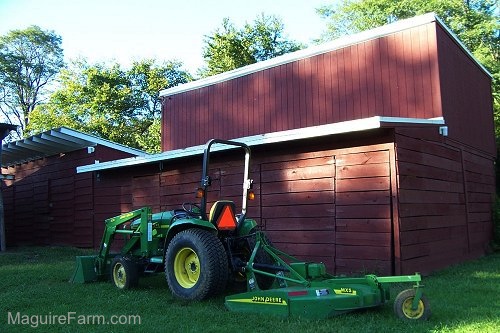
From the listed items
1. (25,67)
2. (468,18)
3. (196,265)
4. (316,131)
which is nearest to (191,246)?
(196,265)

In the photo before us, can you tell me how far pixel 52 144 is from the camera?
48.1ft

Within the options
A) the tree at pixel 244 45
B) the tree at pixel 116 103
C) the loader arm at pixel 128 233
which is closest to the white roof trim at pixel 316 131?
the loader arm at pixel 128 233

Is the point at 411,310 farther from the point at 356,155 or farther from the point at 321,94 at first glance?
the point at 321,94

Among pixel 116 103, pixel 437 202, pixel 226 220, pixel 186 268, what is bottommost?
pixel 186 268

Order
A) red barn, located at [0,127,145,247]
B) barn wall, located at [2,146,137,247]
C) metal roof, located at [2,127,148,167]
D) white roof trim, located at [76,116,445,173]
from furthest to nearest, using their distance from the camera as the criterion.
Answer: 1. barn wall, located at [2,146,137,247]
2. red barn, located at [0,127,145,247]
3. metal roof, located at [2,127,148,167]
4. white roof trim, located at [76,116,445,173]

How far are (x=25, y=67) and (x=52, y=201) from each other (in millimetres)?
26339

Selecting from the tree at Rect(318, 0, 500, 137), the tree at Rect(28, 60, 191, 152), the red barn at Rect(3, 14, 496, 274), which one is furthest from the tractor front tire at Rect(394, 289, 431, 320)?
the tree at Rect(28, 60, 191, 152)

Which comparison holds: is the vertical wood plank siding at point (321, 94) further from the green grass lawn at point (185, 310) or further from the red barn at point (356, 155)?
the green grass lawn at point (185, 310)

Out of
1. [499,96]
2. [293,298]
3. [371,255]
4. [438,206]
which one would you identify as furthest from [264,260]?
[499,96]

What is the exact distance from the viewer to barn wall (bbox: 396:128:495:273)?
7.80m

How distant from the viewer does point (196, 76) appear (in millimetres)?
30391

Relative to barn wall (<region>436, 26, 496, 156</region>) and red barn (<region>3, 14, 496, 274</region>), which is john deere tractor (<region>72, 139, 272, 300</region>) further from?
barn wall (<region>436, 26, 496, 156</region>)

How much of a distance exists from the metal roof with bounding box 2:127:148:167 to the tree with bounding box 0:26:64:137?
2217 cm
